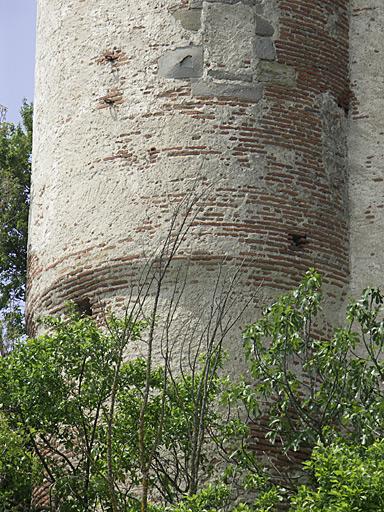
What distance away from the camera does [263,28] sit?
59.0 ft

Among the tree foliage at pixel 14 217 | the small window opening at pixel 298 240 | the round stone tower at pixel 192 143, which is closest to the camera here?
the round stone tower at pixel 192 143

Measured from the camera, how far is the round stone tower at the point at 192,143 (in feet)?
55.5

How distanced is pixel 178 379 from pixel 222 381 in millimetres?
785

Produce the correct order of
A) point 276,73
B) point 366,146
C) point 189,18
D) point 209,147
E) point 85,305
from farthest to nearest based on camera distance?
point 366,146, point 189,18, point 276,73, point 209,147, point 85,305

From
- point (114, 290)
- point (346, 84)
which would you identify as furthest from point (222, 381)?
point (346, 84)

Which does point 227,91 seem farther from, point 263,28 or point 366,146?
point 366,146

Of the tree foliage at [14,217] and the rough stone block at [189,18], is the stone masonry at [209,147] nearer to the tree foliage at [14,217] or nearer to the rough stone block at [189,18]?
the rough stone block at [189,18]

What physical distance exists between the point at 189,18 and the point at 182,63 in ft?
1.84

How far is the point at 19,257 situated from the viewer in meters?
21.5

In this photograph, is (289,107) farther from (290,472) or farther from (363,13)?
(290,472)

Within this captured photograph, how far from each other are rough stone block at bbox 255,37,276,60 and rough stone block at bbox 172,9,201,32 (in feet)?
2.08

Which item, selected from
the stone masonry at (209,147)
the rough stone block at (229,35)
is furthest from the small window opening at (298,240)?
the rough stone block at (229,35)

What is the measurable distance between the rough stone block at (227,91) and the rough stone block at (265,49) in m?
0.43

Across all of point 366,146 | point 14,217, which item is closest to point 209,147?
point 366,146
